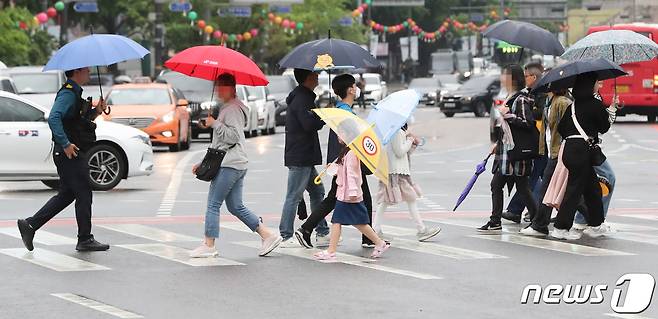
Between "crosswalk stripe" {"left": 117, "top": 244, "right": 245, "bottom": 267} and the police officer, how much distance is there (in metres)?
0.39

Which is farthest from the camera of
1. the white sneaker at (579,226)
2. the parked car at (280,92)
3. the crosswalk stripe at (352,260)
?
the parked car at (280,92)

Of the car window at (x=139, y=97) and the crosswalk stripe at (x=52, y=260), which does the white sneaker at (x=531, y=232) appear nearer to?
the crosswalk stripe at (x=52, y=260)

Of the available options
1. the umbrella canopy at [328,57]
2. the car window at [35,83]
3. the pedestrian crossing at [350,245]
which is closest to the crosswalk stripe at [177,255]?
the pedestrian crossing at [350,245]

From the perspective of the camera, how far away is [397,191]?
15172mm

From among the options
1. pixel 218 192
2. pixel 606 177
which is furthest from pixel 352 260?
pixel 606 177

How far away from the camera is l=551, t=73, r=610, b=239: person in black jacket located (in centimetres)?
1493

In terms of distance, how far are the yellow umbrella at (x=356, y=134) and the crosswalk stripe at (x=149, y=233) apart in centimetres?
251

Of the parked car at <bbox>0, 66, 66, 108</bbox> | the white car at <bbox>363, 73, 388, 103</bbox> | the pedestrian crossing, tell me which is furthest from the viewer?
the white car at <bbox>363, 73, 388, 103</bbox>

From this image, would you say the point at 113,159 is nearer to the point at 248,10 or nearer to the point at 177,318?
the point at 177,318

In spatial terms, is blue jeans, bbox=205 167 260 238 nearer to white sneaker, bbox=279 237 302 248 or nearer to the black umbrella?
white sneaker, bbox=279 237 302 248

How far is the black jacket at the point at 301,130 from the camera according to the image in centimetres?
1434

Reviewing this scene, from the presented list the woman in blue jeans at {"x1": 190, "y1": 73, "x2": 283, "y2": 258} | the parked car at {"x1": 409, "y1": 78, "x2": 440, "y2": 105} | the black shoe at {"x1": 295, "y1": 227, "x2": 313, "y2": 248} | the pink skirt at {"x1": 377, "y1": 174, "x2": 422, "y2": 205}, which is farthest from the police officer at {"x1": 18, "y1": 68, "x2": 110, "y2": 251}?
the parked car at {"x1": 409, "y1": 78, "x2": 440, "y2": 105}

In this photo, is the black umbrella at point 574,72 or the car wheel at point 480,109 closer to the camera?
the black umbrella at point 574,72

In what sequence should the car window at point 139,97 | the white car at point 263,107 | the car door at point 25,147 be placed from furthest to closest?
the white car at point 263,107
the car window at point 139,97
the car door at point 25,147
